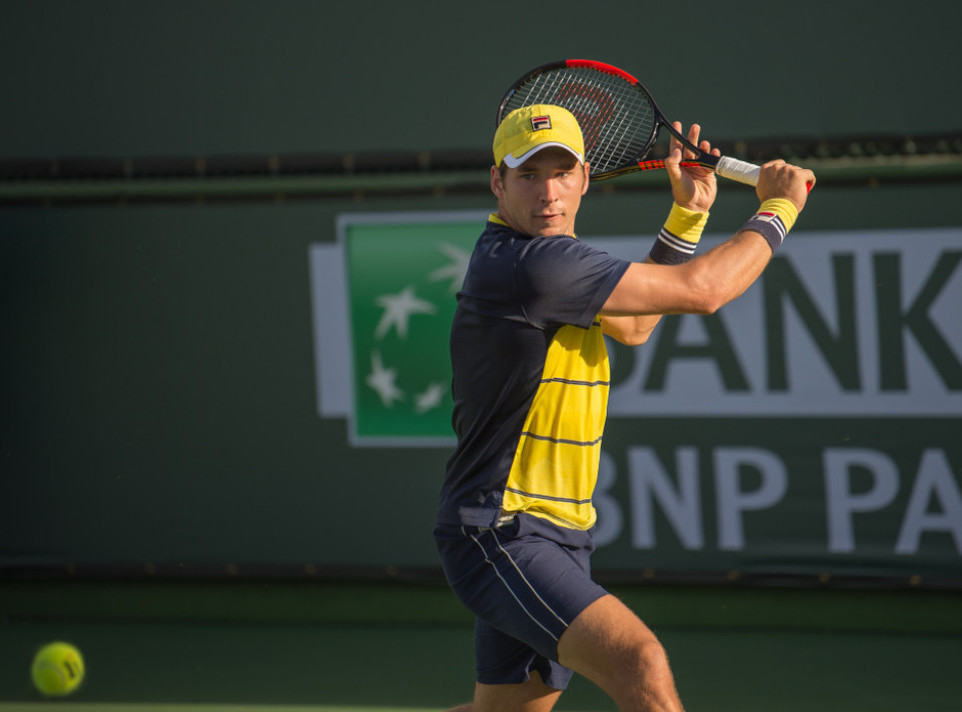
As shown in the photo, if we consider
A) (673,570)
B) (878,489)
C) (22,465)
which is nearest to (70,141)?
(22,465)

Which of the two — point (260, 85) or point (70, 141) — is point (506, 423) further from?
point (70, 141)

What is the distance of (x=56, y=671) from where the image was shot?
4.38 metres

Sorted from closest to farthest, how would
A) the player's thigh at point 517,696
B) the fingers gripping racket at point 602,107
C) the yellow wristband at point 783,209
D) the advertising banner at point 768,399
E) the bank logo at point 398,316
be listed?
the yellow wristband at point 783,209 → the player's thigh at point 517,696 → the fingers gripping racket at point 602,107 → the advertising banner at point 768,399 → the bank logo at point 398,316

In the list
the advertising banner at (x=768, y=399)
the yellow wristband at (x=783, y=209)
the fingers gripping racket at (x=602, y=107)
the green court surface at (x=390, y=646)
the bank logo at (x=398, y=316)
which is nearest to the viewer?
the yellow wristband at (x=783, y=209)

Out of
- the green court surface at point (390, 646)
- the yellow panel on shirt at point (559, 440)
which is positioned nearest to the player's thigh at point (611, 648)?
the yellow panel on shirt at point (559, 440)

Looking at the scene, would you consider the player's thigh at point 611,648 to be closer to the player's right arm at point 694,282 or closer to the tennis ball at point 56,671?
the player's right arm at point 694,282

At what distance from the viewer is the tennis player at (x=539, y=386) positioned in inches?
110

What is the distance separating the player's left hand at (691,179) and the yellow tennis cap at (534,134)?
0.34m

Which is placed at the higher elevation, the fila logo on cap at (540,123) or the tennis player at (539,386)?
the fila logo on cap at (540,123)

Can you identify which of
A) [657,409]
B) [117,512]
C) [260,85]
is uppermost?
[260,85]

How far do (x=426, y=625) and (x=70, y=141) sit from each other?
246 centimetres

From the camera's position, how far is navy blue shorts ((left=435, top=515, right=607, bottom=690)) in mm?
2756

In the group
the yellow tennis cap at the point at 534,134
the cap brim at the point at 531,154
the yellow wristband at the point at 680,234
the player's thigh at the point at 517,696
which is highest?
the yellow tennis cap at the point at 534,134

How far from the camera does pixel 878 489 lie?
487cm
